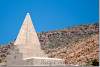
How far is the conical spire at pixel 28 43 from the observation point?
84.8 feet

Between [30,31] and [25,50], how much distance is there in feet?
6.31

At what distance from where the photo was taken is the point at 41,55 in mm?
26281

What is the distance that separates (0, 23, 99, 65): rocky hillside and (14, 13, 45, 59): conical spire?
13.8m

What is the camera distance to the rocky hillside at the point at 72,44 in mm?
47731

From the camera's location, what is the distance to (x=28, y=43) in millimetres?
26250

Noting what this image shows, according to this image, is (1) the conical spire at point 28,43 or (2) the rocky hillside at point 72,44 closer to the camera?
(1) the conical spire at point 28,43

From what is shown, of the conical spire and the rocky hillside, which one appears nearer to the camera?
the conical spire

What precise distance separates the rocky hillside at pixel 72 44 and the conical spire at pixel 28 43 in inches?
542

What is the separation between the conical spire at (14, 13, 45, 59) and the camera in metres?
25.8

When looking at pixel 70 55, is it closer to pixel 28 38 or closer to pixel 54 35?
pixel 54 35

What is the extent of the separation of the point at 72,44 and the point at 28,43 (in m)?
33.9

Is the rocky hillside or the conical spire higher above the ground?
the rocky hillside

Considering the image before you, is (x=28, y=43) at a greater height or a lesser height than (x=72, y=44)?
lesser

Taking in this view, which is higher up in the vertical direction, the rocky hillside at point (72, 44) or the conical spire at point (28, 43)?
the rocky hillside at point (72, 44)
